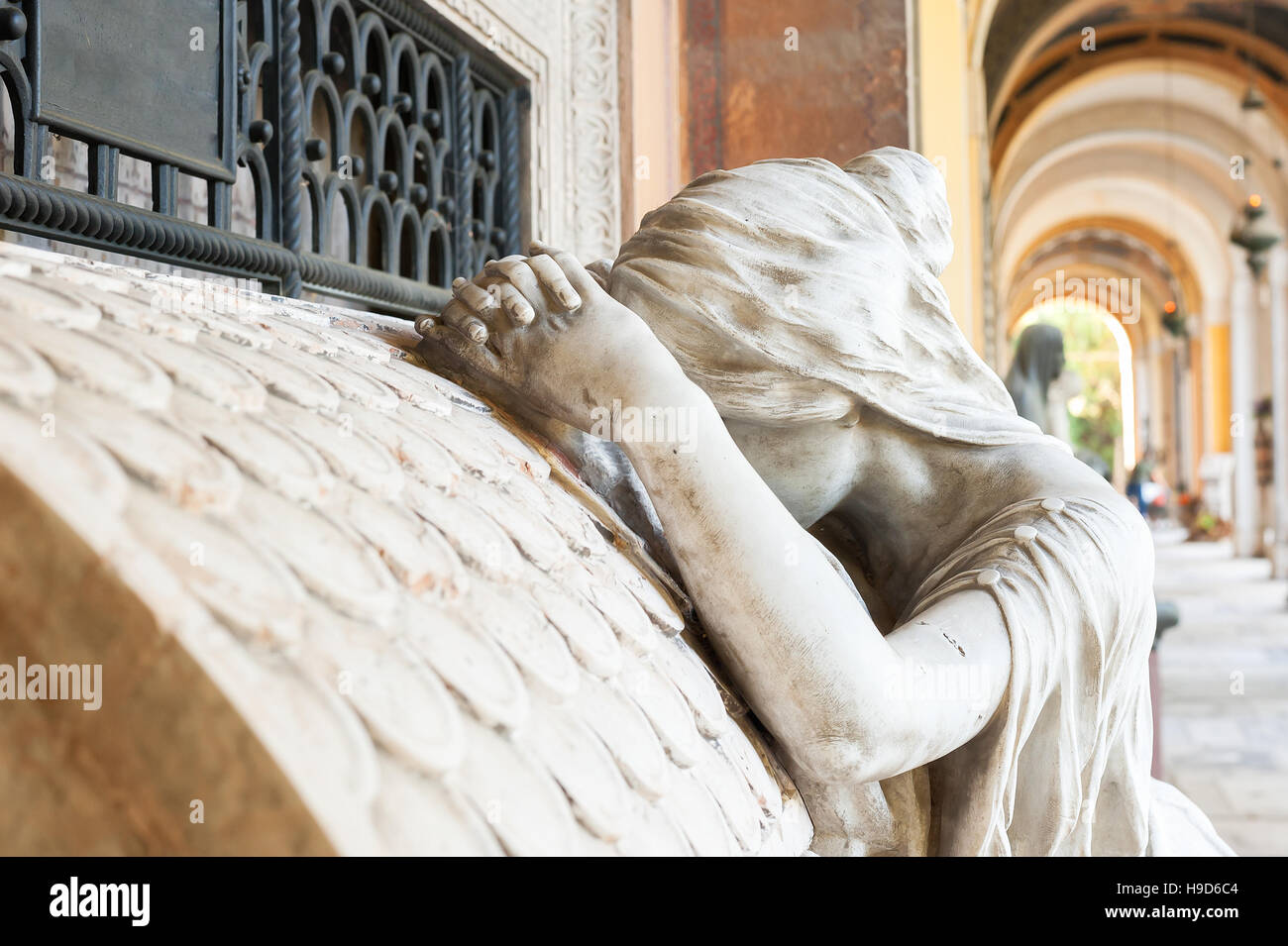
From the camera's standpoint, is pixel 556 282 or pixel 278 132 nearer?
pixel 556 282

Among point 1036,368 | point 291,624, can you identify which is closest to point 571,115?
point 291,624

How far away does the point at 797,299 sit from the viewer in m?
0.95

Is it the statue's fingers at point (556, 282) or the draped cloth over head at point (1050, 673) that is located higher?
the statue's fingers at point (556, 282)

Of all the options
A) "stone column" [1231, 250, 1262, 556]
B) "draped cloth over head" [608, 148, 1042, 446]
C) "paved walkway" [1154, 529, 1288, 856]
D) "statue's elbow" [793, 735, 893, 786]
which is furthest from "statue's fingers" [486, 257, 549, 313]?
"stone column" [1231, 250, 1262, 556]

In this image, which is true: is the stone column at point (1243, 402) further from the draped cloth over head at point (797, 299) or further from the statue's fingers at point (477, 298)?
the statue's fingers at point (477, 298)

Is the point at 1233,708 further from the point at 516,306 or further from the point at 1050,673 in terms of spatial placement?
the point at 516,306

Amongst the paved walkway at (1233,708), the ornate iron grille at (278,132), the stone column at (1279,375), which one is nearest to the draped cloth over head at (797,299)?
the ornate iron grille at (278,132)

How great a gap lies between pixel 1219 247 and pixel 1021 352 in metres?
12.7

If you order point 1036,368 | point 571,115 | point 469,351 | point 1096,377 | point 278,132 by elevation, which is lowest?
point 469,351

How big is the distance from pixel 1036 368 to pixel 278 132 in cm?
355

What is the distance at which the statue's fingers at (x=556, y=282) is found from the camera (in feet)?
2.83

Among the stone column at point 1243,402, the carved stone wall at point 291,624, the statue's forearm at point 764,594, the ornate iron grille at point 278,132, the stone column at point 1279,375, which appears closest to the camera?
the carved stone wall at point 291,624

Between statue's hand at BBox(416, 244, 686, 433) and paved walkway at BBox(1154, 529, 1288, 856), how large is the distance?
323cm

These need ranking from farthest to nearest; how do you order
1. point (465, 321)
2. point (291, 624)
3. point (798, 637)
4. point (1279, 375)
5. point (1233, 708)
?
1. point (1279, 375)
2. point (1233, 708)
3. point (465, 321)
4. point (798, 637)
5. point (291, 624)
